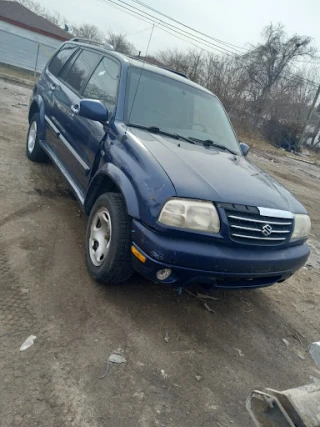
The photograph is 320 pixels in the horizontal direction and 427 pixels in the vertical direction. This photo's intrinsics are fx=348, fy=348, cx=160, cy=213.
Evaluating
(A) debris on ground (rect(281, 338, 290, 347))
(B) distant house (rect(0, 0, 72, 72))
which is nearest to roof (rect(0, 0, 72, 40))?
(B) distant house (rect(0, 0, 72, 72))

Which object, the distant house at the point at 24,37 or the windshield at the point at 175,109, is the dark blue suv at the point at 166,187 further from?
the distant house at the point at 24,37

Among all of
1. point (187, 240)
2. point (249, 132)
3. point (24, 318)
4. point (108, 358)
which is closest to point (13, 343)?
point (24, 318)

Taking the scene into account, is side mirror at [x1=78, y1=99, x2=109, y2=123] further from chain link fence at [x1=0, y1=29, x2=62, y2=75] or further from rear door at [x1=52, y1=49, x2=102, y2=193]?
chain link fence at [x1=0, y1=29, x2=62, y2=75]

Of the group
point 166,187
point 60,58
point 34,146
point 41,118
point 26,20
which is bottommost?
point 34,146

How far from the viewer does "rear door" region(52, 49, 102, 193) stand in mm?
3750

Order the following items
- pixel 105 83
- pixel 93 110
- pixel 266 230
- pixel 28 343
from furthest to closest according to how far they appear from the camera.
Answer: pixel 105 83
pixel 93 110
pixel 266 230
pixel 28 343

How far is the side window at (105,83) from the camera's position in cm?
354

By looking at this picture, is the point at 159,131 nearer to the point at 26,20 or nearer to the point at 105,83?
the point at 105,83

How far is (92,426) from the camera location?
190 centimetres

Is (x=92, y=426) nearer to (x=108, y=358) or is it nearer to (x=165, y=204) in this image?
(x=108, y=358)

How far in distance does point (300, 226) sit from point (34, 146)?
13.6 feet

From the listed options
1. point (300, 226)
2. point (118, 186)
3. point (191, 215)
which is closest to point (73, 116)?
point (118, 186)

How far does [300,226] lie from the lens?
3059 mm

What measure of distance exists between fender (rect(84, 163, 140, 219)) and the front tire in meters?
0.18
